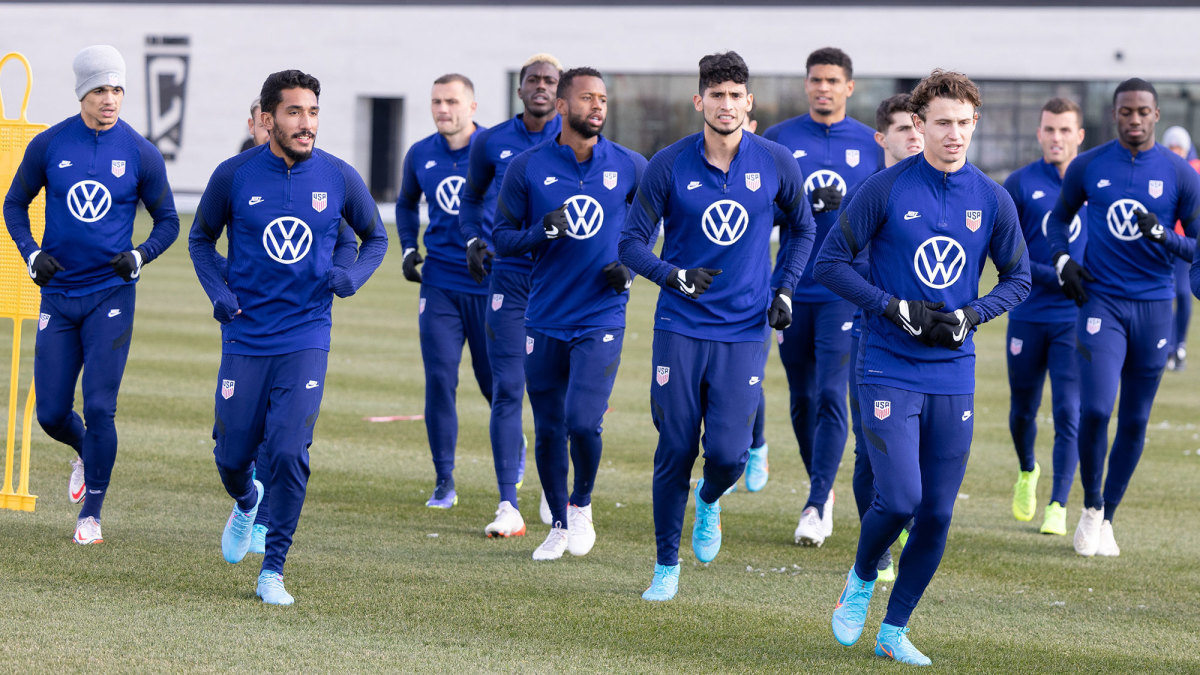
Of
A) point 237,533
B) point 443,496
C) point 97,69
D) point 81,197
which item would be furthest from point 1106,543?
point 97,69

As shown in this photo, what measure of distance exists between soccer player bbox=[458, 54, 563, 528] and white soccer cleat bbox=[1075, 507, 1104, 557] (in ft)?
9.66

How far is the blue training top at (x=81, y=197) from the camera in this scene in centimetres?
711

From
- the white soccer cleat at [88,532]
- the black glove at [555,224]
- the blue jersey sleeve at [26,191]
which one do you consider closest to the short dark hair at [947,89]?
the black glove at [555,224]

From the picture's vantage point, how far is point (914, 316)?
17.6 ft

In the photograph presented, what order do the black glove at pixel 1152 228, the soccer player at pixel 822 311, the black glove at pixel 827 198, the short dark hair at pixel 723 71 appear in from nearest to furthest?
the short dark hair at pixel 723 71 → the black glove at pixel 1152 228 → the soccer player at pixel 822 311 → the black glove at pixel 827 198

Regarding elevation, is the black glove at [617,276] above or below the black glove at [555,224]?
below

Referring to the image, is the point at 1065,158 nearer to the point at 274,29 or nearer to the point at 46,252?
the point at 46,252

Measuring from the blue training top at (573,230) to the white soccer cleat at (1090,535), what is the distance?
283 centimetres

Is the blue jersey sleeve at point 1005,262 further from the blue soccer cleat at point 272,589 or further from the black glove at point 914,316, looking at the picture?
the blue soccer cleat at point 272,589

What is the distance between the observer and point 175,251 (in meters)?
29.8

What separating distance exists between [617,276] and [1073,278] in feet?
8.14

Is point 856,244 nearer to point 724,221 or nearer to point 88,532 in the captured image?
point 724,221

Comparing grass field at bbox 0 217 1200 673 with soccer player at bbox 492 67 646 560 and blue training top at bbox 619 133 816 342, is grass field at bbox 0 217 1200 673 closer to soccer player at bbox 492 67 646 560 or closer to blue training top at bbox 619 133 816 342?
soccer player at bbox 492 67 646 560

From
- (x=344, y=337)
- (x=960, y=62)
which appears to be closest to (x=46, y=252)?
(x=344, y=337)
